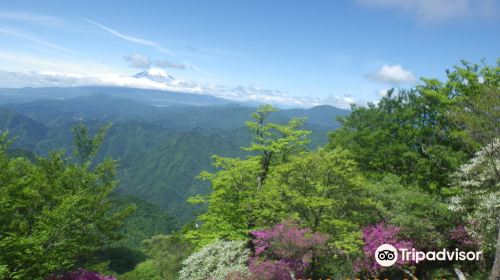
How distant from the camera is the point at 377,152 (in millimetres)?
31172

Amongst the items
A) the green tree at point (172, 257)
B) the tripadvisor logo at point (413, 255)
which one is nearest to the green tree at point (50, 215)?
the green tree at point (172, 257)

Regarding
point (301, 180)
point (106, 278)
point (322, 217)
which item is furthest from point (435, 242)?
point (106, 278)

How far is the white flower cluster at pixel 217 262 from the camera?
66.6 ft

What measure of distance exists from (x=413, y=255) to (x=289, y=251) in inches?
274

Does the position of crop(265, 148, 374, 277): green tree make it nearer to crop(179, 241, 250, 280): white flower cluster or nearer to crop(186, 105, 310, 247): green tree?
crop(186, 105, 310, 247): green tree

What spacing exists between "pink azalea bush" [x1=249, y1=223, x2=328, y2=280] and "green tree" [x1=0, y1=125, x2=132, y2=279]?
8978 millimetres

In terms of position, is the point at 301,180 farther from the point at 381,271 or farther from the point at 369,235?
the point at 381,271

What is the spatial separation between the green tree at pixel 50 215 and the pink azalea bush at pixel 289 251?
29.5 ft

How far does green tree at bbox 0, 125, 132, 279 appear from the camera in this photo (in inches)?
563

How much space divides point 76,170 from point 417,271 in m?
22.0

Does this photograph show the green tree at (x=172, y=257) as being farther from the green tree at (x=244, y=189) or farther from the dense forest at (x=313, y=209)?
the dense forest at (x=313, y=209)

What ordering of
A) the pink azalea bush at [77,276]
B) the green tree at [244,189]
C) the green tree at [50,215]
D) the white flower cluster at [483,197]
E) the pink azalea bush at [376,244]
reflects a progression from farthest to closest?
the green tree at [244,189] → the pink azalea bush at [376,244] → the pink azalea bush at [77,276] → the white flower cluster at [483,197] → the green tree at [50,215]

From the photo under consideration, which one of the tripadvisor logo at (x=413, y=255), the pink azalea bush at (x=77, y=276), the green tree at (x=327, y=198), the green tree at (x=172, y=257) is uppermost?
the green tree at (x=327, y=198)

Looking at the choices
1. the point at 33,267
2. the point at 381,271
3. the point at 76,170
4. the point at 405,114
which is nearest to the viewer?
the point at 33,267
